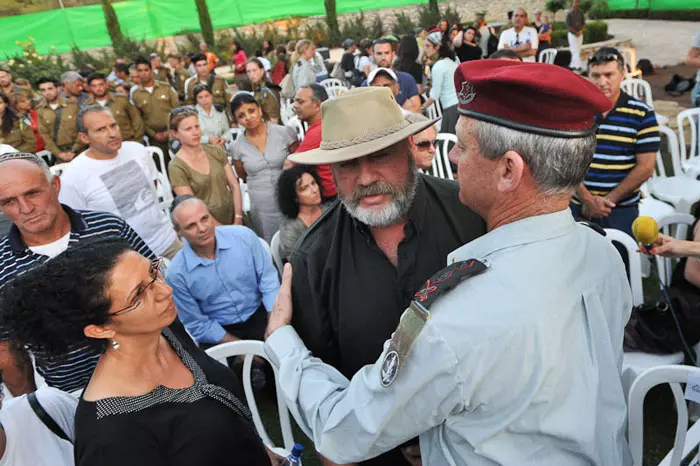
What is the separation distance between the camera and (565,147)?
3.44ft

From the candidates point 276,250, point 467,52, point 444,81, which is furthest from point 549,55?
point 276,250

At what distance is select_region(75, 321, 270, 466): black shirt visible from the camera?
1.46 meters

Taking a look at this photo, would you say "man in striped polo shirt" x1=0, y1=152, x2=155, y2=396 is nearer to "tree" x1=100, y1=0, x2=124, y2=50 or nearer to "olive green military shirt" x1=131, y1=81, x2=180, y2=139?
"olive green military shirt" x1=131, y1=81, x2=180, y2=139

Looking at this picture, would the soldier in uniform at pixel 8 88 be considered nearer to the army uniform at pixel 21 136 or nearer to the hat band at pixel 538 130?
the army uniform at pixel 21 136

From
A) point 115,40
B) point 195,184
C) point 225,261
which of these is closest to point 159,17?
point 115,40


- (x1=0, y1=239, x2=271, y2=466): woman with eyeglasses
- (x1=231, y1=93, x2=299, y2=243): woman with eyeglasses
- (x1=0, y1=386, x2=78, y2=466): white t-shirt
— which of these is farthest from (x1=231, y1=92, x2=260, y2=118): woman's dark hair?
(x1=0, y1=386, x2=78, y2=466): white t-shirt

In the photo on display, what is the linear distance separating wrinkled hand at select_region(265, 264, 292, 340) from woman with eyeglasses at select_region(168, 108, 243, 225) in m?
2.80

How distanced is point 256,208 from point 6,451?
2993mm

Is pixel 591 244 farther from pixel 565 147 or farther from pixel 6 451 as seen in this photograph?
pixel 6 451

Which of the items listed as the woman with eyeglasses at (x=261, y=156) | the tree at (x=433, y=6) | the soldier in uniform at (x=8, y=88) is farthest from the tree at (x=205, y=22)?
the woman with eyeglasses at (x=261, y=156)

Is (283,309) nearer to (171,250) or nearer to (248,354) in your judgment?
(248,354)

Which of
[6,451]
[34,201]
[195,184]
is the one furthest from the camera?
[195,184]

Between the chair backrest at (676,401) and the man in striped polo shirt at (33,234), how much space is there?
224 centimetres

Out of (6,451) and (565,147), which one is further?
(6,451)
